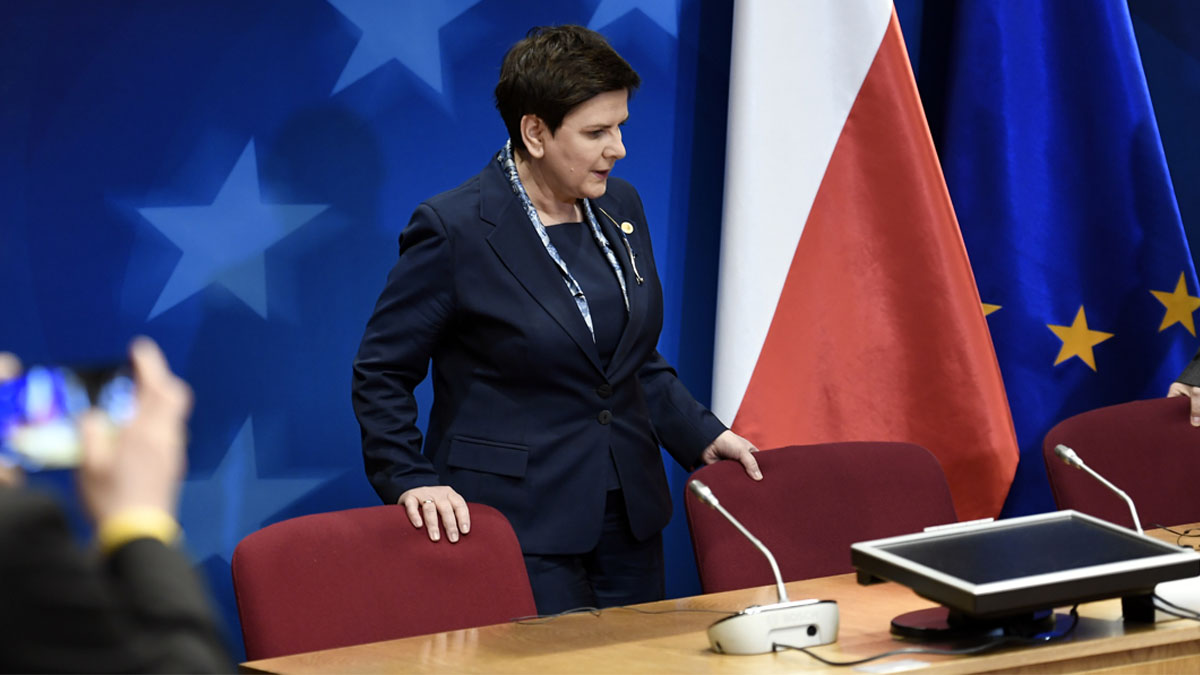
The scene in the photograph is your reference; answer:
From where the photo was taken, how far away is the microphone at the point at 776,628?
1.83 meters

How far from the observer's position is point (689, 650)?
1.88 meters

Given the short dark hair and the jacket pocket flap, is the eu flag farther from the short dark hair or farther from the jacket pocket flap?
the jacket pocket flap

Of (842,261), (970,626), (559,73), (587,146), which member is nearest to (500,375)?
(587,146)

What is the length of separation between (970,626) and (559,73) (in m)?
1.21

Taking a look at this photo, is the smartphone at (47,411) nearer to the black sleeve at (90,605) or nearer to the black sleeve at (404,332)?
the black sleeve at (90,605)

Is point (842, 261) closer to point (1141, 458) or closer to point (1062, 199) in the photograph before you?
point (1062, 199)

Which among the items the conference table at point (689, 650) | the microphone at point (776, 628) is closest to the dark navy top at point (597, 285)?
the conference table at point (689, 650)

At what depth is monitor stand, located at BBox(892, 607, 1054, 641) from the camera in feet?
6.01

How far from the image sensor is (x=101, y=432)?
3.31 feet

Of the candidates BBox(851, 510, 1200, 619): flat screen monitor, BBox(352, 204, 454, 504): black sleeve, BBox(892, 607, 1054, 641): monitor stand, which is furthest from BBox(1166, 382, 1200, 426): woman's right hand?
BBox(352, 204, 454, 504): black sleeve

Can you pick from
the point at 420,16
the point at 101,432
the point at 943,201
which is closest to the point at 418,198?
the point at 420,16

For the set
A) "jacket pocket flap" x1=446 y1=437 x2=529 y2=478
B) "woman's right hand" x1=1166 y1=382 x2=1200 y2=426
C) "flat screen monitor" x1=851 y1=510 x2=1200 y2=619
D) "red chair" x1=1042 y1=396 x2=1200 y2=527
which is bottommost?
"flat screen monitor" x1=851 y1=510 x2=1200 y2=619

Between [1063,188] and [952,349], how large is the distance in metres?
0.62

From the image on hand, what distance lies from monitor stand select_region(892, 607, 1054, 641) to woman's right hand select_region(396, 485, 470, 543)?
734 mm
